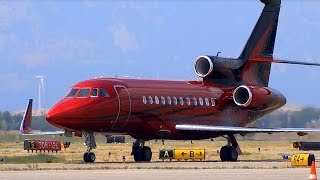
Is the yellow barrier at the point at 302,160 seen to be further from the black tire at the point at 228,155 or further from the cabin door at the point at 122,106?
the cabin door at the point at 122,106

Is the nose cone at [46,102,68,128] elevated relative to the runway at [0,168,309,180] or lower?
elevated

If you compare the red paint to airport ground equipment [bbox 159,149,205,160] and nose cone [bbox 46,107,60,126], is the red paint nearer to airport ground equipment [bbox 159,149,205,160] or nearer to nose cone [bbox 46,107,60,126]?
nose cone [bbox 46,107,60,126]

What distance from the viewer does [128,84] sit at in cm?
5481

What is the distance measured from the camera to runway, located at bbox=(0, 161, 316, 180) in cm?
3900

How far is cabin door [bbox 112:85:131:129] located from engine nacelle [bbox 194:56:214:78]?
23.3 ft

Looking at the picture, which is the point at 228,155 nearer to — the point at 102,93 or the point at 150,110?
the point at 150,110

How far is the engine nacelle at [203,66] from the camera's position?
5978 cm

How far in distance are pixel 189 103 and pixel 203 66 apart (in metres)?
2.94

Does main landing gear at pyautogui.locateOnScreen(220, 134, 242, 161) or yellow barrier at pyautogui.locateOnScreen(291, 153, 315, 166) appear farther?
main landing gear at pyautogui.locateOnScreen(220, 134, 242, 161)

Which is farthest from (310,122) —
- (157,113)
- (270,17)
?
(157,113)

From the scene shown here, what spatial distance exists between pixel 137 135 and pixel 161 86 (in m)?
3.00

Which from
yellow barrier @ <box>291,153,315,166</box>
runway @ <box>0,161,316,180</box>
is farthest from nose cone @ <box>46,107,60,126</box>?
yellow barrier @ <box>291,153,315,166</box>

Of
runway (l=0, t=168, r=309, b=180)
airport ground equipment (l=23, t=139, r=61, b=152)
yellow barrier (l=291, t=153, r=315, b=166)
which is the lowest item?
runway (l=0, t=168, r=309, b=180)

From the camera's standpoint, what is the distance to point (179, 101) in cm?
5769
